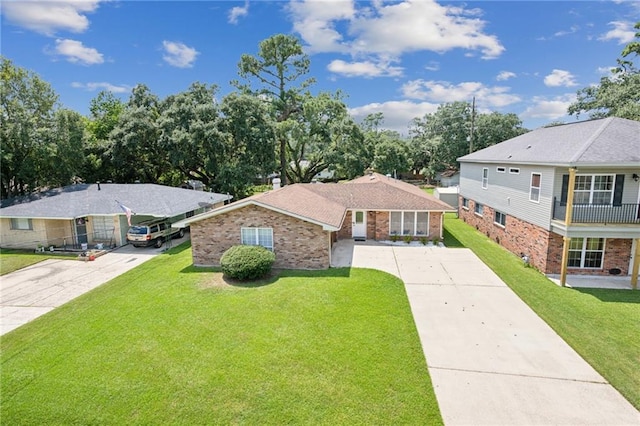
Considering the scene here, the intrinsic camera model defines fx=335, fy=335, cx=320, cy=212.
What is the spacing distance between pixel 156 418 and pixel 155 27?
1801 centimetres

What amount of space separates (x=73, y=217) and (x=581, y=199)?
24582 millimetres

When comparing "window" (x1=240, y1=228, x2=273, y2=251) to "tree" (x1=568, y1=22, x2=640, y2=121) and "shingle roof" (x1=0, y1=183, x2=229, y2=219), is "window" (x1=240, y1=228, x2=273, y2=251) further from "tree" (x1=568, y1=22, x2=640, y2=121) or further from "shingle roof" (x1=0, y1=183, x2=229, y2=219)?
"tree" (x1=568, y1=22, x2=640, y2=121)

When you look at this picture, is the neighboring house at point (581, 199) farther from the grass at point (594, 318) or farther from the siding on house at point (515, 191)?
the grass at point (594, 318)

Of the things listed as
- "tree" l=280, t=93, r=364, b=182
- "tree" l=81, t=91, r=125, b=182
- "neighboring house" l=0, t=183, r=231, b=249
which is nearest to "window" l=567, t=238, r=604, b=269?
"neighboring house" l=0, t=183, r=231, b=249

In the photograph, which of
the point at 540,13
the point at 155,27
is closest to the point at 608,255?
the point at 540,13

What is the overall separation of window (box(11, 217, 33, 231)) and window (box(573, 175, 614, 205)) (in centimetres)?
2801

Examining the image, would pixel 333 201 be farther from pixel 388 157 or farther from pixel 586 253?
pixel 388 157

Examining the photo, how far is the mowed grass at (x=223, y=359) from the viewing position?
6.77 metres

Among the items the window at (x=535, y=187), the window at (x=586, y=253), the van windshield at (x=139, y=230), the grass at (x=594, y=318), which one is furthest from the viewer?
the van windshield at (x=139, y=230)

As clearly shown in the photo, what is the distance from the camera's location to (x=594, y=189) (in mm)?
13570

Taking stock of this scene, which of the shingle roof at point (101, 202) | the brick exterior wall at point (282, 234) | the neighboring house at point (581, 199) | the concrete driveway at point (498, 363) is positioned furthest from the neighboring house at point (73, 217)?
the neighboring house at point (581, 199)

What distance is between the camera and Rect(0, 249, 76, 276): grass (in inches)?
633

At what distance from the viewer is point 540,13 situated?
15547 millimetres

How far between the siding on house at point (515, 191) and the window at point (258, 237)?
11.8 m
